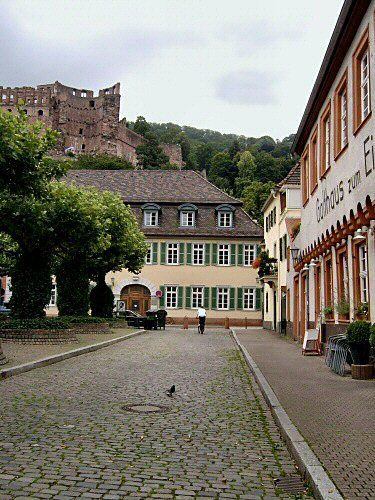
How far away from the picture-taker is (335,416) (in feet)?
27.5

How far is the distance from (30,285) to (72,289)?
726 centimetres

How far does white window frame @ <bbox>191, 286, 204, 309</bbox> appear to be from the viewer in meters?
49.8

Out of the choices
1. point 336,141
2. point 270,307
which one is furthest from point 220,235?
point 336,141

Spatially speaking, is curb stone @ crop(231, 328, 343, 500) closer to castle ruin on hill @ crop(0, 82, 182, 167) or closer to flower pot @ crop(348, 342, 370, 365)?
flower pot @ crop(348, 342, 370, 365)

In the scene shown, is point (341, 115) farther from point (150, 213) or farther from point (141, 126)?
point (141, 126)

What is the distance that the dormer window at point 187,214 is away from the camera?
5109 cm

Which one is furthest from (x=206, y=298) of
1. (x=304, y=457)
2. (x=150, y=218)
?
(x=304, y=457)

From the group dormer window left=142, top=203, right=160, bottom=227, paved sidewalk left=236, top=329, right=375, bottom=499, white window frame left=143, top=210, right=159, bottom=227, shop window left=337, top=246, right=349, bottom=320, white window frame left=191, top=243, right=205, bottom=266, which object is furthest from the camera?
dormer window left=142, top=203, right=160, bottom=227

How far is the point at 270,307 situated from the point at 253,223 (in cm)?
1044

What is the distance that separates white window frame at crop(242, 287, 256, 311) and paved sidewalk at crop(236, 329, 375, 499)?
33.6 m

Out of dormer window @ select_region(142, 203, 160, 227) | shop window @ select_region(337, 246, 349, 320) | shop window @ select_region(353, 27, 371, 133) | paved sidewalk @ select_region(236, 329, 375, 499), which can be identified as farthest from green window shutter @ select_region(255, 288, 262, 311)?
shop window @ select_region(353, 27, 371, 133)

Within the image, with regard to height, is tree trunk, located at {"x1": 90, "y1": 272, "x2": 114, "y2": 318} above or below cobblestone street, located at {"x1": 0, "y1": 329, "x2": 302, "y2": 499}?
above

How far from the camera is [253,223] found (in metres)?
50.9

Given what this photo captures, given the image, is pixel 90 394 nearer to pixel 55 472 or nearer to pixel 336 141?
pixel 55 472
